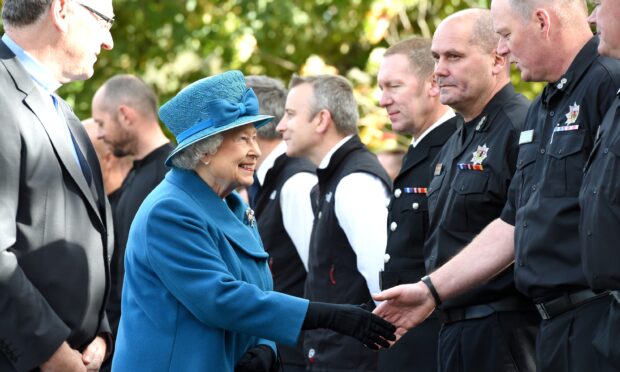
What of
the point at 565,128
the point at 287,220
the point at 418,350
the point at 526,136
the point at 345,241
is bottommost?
the point at 418,350

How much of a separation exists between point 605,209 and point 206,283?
152 centimetres

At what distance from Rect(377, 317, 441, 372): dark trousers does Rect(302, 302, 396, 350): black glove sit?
1489 millimetres

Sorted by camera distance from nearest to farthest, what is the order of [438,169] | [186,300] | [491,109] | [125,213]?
[186,300] < [491,109] < [438,169] < [125,213]

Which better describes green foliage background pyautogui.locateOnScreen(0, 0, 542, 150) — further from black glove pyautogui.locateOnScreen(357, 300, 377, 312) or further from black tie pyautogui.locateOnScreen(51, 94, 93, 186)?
black tie pyautogui.locateOnScreen(51, 94, 93, 186)

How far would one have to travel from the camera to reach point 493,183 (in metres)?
5.35

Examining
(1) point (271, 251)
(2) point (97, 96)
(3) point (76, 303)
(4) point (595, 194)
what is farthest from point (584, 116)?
(2) point (97, 96)

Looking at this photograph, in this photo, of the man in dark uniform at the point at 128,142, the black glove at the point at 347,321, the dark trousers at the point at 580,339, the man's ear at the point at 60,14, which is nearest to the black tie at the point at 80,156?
the man's ear at the point at 60,14

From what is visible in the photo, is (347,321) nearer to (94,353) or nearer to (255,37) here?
(94,353)

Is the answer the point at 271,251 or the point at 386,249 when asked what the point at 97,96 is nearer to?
the point at 271,251

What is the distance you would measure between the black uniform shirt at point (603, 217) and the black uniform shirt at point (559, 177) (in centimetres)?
33

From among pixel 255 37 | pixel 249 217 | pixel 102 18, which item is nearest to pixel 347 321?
pixel 249 217

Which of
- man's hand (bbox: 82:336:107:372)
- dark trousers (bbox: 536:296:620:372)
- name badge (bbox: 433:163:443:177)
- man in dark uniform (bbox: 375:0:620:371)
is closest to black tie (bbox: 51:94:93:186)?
man's hand (bbox: 82:336:107:372)

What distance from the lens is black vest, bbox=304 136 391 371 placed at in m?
6.44

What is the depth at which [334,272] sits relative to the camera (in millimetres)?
6594
